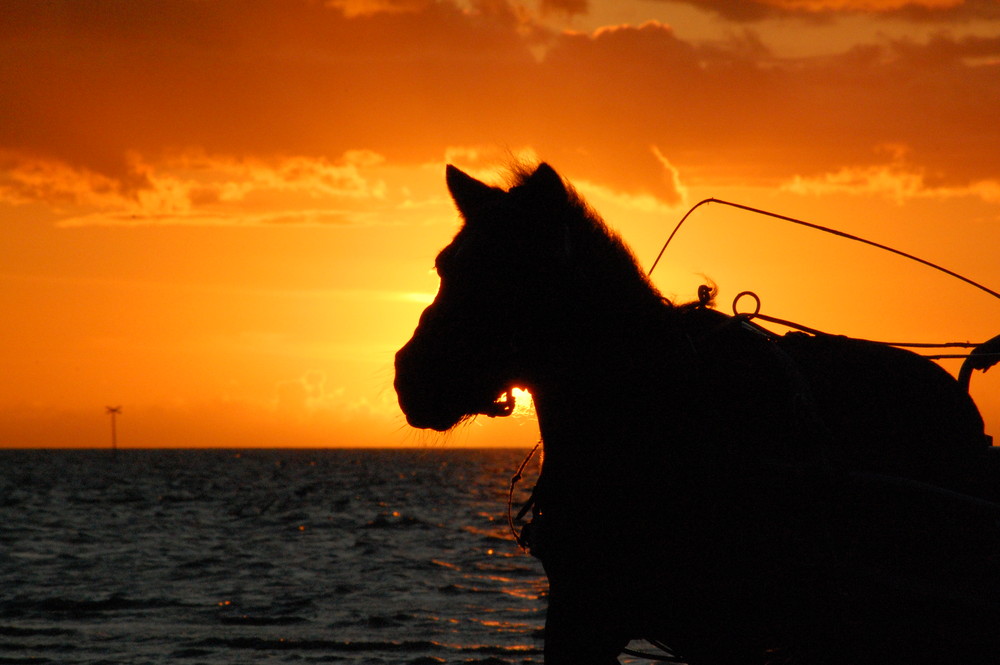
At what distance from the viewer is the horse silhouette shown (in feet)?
12.9

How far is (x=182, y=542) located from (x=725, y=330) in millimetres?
27079

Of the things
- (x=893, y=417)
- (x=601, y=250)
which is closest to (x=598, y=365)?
(x=601, y=250)

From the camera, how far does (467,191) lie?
4.33 meters

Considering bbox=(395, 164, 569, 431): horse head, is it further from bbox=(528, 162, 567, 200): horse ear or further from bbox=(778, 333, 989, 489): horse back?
bbox=(778, 333, 989, 489): horse back

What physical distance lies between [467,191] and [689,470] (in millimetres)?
1371

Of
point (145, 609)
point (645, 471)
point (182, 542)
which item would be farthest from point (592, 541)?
point (182, 542)

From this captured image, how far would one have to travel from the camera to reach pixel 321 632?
587 inches

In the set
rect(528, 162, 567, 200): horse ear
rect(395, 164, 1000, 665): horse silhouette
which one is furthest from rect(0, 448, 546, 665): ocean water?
rect(528, 162, 567, 200): horse ear

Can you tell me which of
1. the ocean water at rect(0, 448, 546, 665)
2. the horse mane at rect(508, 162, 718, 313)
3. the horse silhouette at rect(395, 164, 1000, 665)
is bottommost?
the ocean water at rect(0, 448, 546, 665)

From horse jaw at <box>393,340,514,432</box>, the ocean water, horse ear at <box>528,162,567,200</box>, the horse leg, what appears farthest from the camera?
the ocean water

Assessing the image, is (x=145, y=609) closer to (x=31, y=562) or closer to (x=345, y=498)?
(x=31, y=562)

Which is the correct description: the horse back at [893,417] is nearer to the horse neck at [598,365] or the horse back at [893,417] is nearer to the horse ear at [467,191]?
the horse neck at [598,365]

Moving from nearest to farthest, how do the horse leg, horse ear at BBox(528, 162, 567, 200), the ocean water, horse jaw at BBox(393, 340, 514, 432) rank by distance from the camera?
the horse leg
horse ear at BBox(528, 162, 567, 200)
horse jaw at BBox(393, 340, 514, 432)
the ocean water

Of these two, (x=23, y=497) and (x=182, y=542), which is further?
(x=23, y=497)
